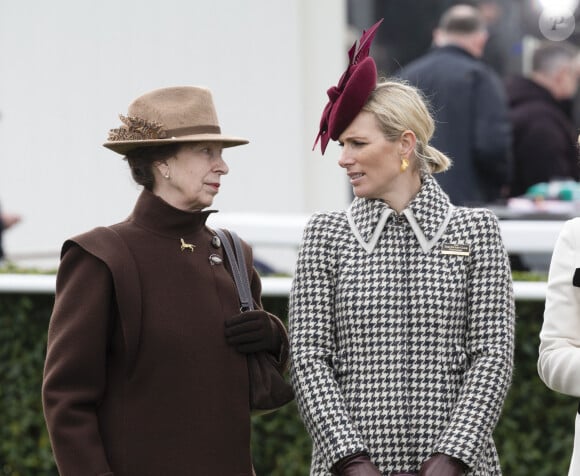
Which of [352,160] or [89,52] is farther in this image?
[89,52]

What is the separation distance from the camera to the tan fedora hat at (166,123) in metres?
3.72

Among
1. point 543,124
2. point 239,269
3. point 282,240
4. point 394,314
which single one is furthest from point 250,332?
point 543,124

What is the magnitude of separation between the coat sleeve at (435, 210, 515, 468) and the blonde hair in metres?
0.26

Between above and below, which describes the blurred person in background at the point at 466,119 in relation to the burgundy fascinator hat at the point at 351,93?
below

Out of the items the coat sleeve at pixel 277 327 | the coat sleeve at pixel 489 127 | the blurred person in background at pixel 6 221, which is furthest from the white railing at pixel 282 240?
the blurred person in background at pixel 6 221

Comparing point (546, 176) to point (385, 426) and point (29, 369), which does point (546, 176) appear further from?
point (385, 426)

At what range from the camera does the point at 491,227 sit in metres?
3.64

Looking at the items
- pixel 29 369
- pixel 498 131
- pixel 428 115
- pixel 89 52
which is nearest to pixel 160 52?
pixel 89 52

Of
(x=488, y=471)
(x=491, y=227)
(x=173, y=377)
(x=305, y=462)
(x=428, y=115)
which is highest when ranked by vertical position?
(x=428, y=115)

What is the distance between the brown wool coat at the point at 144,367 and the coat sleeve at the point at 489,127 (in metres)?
4.55

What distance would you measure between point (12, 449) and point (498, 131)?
Result: 3.69 meters

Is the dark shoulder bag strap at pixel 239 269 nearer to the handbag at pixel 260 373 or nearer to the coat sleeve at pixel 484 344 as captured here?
the handbag at pixel 260 373

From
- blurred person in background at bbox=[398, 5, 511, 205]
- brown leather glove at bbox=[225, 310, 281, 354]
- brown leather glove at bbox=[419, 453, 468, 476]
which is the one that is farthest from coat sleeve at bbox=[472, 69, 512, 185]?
brown leather glove at bbox=[419, 453, 468, 476]

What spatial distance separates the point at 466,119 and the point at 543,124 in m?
1.42
